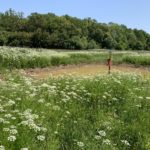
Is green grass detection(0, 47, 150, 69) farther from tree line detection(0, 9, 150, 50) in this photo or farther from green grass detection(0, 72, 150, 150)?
tree line detection(0, 9, 150, 50)

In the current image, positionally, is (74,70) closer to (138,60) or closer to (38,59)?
(38,59)

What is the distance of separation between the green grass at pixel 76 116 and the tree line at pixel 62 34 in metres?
53.0

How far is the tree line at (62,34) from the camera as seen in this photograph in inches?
2598

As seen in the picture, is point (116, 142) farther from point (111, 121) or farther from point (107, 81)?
point (107, 81)

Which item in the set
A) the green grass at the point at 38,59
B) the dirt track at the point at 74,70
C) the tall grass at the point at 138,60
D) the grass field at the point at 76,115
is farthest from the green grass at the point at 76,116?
the tall grass at the point at 138,60

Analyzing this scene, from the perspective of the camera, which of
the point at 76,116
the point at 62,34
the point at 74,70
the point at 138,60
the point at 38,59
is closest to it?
the point at 76,116

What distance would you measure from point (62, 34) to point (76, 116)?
57.7m

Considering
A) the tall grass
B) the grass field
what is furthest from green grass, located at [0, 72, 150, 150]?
the tall grass

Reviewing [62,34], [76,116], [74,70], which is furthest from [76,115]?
[62,34]

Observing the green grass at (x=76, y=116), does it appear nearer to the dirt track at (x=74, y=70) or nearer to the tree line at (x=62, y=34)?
the dirt track at (x=74, y=70)

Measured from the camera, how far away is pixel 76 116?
10227mm

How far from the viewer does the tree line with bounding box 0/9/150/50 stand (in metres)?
66.0

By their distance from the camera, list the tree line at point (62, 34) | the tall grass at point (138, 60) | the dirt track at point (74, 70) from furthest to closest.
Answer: the tree line at point (62, 34) → the tall grass at point (138, 60) → the dirt track at point (74, 70)

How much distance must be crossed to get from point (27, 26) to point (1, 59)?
177 feet
